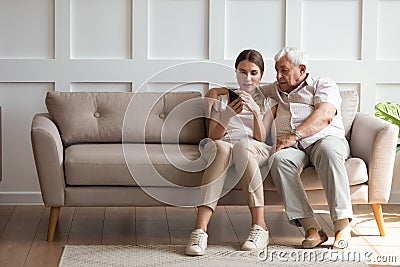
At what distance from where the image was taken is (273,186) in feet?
13.1

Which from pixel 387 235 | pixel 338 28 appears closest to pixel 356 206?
pixel 387 235

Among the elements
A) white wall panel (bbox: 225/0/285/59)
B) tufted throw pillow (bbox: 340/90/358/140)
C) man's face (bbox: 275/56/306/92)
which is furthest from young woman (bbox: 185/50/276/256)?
white wall panel (bbox: 225/0/285/59)

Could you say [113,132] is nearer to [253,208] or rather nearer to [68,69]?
[68,69]

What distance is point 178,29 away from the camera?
493 cm

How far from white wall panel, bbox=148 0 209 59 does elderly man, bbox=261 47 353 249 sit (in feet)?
2.52

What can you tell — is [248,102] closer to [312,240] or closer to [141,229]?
[312,240]

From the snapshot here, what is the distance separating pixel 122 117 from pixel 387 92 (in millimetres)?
1706

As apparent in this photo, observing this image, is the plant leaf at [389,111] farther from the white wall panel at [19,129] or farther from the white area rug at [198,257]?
the white wall panel at [19,129]

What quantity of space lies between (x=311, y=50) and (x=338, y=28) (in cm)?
21

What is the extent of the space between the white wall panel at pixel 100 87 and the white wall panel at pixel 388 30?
1.58m

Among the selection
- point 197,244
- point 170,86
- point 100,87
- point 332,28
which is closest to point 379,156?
point 197,244

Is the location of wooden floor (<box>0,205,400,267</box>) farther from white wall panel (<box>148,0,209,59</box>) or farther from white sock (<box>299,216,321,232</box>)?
white wall panel (<box>148,0,209,59</box>)

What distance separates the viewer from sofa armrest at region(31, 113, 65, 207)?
3959mm

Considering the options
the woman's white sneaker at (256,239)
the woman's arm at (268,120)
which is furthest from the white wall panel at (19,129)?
the woman's white sneaker at (256,239)
